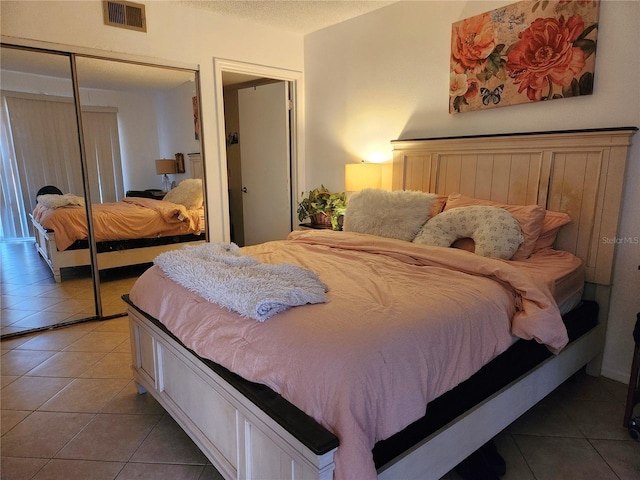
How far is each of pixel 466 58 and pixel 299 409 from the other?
2589 mm

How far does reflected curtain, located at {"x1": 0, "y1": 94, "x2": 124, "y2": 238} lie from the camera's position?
9.37ft

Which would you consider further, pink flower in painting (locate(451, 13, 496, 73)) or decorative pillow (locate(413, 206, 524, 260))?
pink flower in painting (locate(451, 13, 496, 73))

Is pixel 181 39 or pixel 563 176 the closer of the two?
pixel 563 176

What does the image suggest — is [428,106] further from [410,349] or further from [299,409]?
[299,409]

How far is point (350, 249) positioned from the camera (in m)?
2.45

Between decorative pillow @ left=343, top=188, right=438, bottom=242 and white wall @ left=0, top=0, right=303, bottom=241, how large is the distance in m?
1.49

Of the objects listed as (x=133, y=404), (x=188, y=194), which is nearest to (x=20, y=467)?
(x=133, y=404)

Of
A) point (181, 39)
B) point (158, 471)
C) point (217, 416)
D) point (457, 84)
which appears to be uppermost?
point (181, 39)

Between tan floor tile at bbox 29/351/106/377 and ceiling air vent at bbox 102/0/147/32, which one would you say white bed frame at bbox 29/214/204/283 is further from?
ceiling air vent at bbox 102/0/147/32

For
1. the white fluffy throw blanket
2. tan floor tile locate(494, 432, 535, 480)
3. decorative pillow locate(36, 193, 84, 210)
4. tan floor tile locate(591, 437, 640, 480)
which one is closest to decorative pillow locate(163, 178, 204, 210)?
decorative pillow locate(36, 193, 84, 210)

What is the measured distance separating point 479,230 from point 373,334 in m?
1.23

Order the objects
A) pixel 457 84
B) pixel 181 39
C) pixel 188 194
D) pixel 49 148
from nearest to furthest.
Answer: pixel 457 84 → pixel 49 148 → pixel 181 39 → pixel 188 194

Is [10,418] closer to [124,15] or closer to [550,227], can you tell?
[124,15]

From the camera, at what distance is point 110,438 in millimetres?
1880
